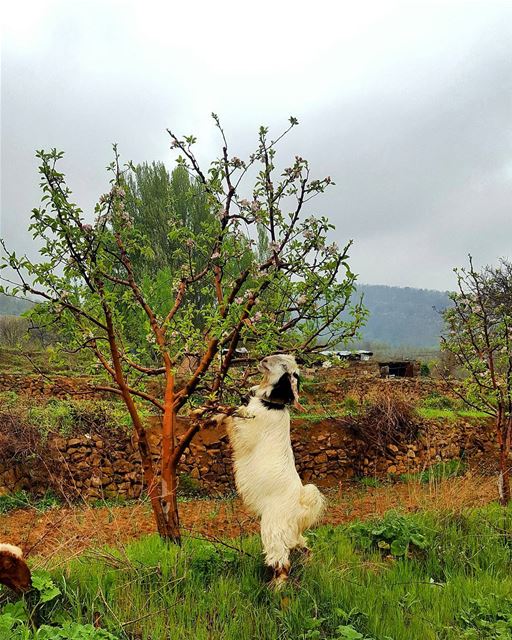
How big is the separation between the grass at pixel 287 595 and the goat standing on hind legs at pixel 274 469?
282 mm

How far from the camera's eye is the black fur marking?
369 centimetres

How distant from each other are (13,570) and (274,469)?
1631 mm

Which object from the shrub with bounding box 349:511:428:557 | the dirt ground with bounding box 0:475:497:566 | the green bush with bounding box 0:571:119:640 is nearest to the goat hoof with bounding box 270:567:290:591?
the green bush with bounding box 0:571:119:640

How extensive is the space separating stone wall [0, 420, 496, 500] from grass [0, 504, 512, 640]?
4.30 m

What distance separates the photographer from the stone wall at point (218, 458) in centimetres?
837

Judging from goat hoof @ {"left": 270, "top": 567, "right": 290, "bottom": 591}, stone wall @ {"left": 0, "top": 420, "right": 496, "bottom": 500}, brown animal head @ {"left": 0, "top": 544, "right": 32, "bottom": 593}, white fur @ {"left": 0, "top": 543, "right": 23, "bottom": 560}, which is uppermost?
white fur @ {"left": 0, "top": 543, "right": 23, "bottom": 560}

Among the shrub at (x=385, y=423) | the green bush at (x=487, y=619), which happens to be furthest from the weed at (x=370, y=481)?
the green bush at (x=487, y=619)

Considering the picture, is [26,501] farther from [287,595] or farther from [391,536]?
[287,595]

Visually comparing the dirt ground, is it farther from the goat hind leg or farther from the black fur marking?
the black fur marking

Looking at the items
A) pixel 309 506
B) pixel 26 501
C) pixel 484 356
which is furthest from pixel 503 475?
pixel 26 501

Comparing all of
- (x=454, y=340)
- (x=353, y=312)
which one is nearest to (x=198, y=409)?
(x=353, y=312)

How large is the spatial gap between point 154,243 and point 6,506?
14525mm

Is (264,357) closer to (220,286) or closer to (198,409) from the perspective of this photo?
(198,409)

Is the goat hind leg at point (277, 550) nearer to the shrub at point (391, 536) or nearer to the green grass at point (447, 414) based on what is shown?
the shrub at point (391, 536)
